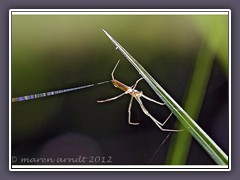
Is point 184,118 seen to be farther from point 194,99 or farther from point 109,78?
point 109,78

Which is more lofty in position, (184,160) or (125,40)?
(125,40)

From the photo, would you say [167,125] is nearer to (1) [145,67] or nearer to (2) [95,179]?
(1) [145,67]

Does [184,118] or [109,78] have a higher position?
[109,78]

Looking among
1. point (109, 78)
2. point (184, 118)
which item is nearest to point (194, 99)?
point (184, 118)

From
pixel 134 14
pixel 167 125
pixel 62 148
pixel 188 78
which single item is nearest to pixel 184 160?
pixel 167 125
